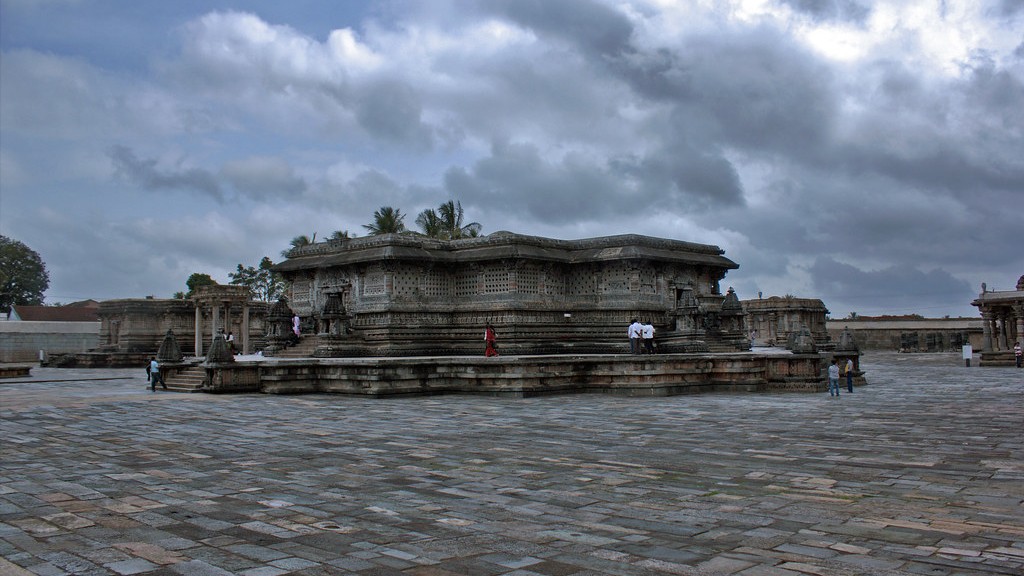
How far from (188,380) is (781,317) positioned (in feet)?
120

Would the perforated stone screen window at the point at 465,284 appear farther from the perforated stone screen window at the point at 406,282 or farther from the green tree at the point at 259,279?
the green tree at the point at 259,279

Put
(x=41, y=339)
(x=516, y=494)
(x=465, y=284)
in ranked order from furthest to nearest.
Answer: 1. (x=41, y=339)
2. (x=465, y=284)
3. (x=516, y=494)

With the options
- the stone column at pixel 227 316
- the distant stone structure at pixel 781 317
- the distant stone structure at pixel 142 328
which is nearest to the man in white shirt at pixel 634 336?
the stone column at pixel 227 316

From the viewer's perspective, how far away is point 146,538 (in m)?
5.10

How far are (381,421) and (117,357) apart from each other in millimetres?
29858

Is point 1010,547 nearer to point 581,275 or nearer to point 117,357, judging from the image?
point 581,275

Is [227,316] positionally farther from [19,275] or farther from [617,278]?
[19,275]

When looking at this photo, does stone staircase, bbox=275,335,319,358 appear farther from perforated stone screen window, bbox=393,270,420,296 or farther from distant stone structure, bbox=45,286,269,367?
distant stone structure, bbox=45,286,269,367

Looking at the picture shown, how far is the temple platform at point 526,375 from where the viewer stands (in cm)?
1742

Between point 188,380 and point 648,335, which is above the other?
point 648,335

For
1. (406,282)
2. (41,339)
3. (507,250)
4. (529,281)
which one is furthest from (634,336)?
(41,339)

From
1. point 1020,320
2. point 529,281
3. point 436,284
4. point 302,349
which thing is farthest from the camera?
point 1020,320

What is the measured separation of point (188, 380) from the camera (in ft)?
65.4

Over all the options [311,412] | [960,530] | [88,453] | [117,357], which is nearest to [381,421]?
[311,412]
